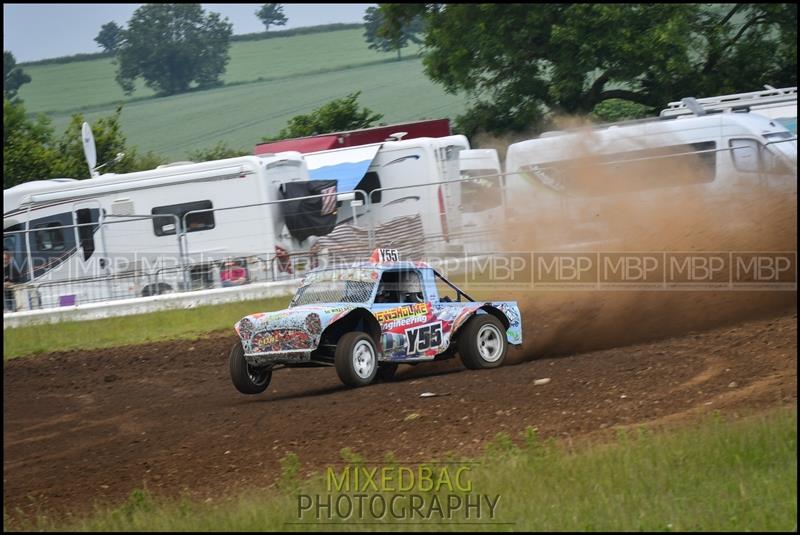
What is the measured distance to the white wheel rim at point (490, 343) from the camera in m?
12.3

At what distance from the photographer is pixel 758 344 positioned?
10.9 metres

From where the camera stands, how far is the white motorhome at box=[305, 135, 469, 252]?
Answer: 68.8 ft

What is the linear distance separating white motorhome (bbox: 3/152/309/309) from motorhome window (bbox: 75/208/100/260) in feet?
0.07

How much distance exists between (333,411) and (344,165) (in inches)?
522

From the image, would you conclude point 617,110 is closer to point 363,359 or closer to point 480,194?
point 480,194

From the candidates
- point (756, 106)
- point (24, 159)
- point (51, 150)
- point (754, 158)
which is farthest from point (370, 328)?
point (51, 150)

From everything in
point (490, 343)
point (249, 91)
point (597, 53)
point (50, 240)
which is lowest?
point (490, 343)

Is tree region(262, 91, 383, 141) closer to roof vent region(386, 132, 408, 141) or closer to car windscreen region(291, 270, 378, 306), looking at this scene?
roof vent region(386, 132, 408, 141)

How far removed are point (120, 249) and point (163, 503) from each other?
14.4m

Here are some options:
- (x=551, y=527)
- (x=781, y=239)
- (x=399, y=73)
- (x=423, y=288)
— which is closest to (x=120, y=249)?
(x=423, y=288)

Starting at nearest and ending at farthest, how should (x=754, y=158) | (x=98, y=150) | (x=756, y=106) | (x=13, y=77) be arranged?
(x=754, y=158)
(x=756, y=106)
(x=98, y=150)
(x=13, y=77)

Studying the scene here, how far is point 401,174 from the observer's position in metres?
22.8

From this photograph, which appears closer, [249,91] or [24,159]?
[24,159]

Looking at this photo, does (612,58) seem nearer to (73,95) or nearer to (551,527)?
(551,527)
